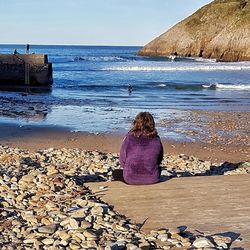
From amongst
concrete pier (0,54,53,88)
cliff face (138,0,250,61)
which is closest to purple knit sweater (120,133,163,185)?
concrete pier (0,54,53,88)

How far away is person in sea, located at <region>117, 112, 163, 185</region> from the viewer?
21.8ft

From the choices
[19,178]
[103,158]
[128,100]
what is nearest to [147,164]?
Answer: [19,178]

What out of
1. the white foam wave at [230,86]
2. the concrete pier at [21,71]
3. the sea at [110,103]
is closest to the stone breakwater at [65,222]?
the sea at [110,103]

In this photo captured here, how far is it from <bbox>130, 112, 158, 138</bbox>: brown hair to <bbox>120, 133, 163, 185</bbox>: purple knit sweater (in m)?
0.06

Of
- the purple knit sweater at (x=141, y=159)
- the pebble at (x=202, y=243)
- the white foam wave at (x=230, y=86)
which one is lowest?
the white foam wave at (x=230, y=86)

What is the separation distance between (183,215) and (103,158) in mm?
5276

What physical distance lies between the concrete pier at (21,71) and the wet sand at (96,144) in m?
16.9

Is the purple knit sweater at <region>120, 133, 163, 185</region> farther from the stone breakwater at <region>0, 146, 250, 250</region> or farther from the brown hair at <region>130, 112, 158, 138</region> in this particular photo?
the stone breakwater at <region>0, 146, 250, 250</region>

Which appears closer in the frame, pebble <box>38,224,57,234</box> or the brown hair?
pebble <box>38,224,57,234</box>

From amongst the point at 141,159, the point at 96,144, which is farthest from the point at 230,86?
the point at 141,159

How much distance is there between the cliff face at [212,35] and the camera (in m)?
74.8

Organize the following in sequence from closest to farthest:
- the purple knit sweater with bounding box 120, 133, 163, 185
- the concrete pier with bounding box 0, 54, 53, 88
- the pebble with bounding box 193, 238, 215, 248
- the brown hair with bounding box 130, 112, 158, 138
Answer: the pebble with bounding box 193, 238, 215, 248 → the brown hair with bounding box 130, 112, 158, 138 → the purple knit sweater with bounding box 120, 133, 163, 185 → the concrete pier with bounding box 0, 54, 53, 88

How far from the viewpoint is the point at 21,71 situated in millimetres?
31953

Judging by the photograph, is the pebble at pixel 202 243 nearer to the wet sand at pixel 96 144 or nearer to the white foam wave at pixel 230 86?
the wet sand at pixel 96 144
